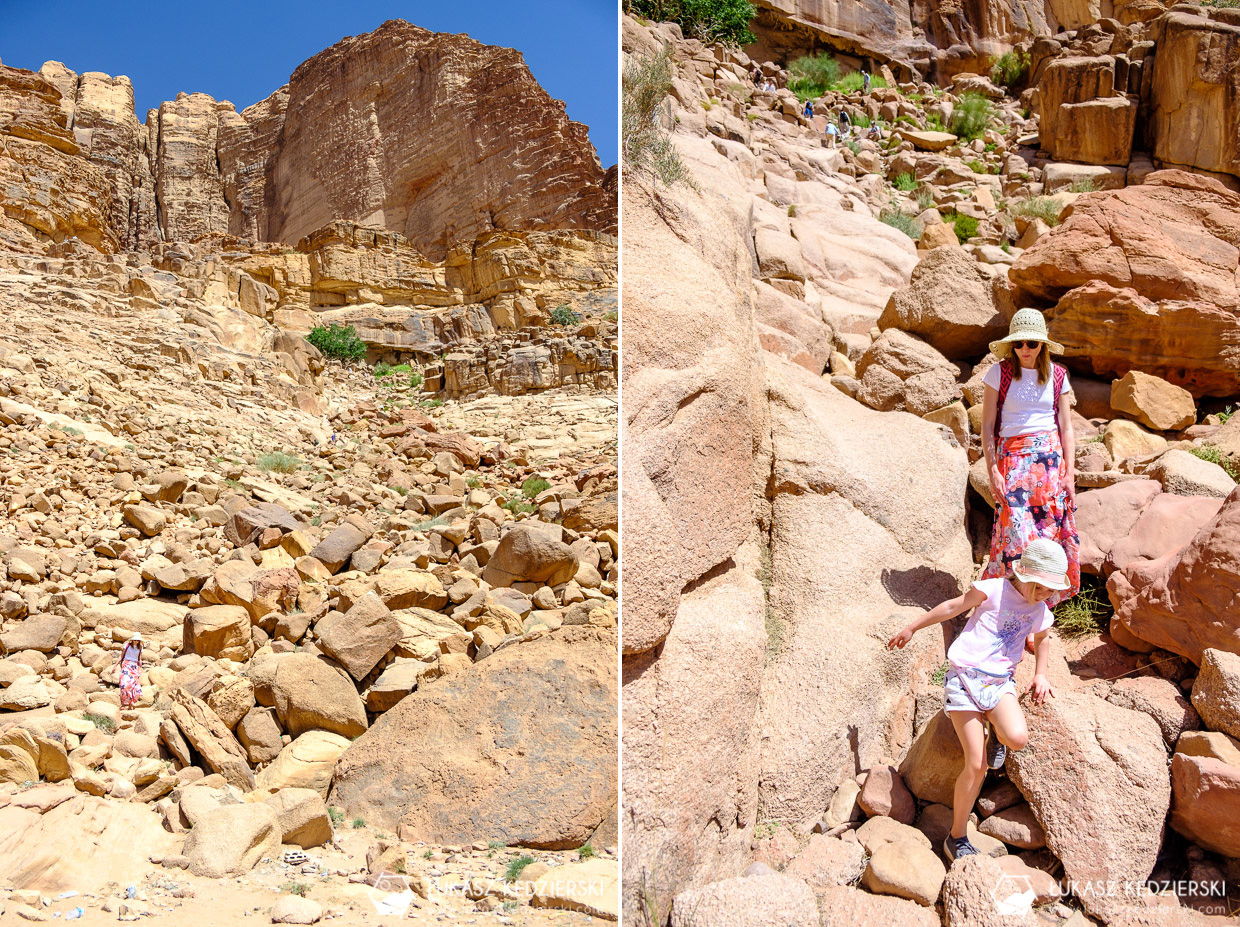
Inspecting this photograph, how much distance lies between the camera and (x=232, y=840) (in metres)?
3.15

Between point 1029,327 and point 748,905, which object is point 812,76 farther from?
point 748,905

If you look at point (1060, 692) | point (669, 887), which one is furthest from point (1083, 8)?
point (669, 887)

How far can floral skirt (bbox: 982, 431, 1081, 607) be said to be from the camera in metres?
3.42

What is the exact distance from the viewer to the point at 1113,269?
568 centimetres

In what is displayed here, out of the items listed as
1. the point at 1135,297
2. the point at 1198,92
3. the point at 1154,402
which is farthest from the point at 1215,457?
the point at 1198,92

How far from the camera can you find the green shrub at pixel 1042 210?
933 centimetres

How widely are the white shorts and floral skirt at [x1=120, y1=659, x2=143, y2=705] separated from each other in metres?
4.18

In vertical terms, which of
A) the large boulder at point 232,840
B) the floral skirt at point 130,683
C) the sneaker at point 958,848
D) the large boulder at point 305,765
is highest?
the floral skirt at point 130,683

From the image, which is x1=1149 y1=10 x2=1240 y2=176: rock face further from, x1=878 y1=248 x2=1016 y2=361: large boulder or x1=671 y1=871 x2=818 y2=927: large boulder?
x1=671 y1=871 x2=818 y2=927: large boulder

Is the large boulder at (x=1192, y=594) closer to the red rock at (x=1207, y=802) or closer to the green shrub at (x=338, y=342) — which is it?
the red rock at (x=1207, y=802)

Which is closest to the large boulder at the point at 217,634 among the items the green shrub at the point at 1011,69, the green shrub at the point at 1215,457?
the green shrub at the point at 1215,457

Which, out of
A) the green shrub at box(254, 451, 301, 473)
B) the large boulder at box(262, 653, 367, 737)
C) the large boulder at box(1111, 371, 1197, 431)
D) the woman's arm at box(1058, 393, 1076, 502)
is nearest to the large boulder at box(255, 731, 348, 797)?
the large boulder at box(262, 653, 367, 737)

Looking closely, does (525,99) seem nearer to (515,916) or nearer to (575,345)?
(575,345)

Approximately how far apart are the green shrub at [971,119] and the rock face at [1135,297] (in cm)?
1045
